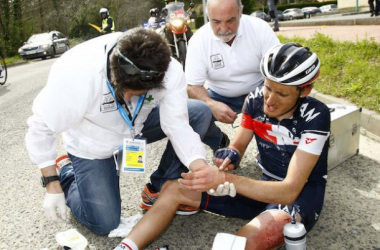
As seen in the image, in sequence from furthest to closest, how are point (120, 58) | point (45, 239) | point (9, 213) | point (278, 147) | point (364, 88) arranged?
point (364, 88) → point (9, 213) → point (45, 239) → point (278, 147) → point (120, 58)

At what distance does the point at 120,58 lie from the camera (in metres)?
2.16

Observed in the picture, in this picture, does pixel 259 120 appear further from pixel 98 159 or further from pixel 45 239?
pixel 45 239

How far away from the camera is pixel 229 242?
2055 millimetres

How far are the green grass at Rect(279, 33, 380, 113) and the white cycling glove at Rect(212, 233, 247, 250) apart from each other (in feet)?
9.19

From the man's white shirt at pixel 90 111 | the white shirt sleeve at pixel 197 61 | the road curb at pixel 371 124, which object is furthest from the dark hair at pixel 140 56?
the road curb at pixel 371 124

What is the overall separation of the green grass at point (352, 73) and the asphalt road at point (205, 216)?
31.6 inches

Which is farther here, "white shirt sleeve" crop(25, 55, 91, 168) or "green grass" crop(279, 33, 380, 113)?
"green grass" crop(279, 33, 380, 113)

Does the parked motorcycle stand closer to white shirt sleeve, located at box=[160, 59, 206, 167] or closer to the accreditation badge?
white shirt sleeve, located at box=[160, 59, 206, 167]

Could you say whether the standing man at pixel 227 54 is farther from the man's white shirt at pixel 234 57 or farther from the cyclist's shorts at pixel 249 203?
the cyclist's shorts at pixel 249 203

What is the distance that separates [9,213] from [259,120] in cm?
217

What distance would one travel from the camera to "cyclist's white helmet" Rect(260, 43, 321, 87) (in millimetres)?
2355

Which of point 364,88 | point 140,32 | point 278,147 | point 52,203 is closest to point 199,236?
point 278,147

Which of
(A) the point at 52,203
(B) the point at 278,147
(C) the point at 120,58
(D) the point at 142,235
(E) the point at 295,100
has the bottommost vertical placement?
(D) the point at 142,235

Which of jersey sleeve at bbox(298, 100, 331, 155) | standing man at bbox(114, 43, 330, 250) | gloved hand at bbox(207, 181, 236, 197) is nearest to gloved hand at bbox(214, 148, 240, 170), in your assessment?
standing man at bbox(114, 43, 330, 250)
